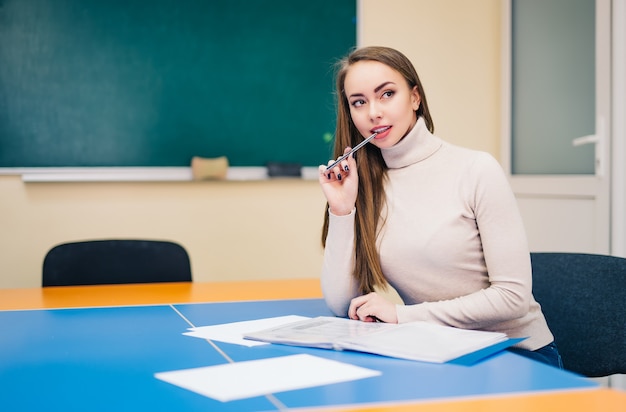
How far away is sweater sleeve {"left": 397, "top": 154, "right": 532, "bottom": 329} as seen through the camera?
4.92 ft

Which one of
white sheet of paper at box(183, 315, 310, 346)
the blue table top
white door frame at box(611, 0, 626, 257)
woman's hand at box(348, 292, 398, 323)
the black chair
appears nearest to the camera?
the blue table top

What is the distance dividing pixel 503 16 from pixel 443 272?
2.41 m

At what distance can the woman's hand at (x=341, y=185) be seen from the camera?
5.65 feet

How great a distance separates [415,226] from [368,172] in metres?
0.23

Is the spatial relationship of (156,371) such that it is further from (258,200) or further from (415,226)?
(258,200)

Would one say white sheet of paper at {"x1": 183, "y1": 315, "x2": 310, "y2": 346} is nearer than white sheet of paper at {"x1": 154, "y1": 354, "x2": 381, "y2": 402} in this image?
No

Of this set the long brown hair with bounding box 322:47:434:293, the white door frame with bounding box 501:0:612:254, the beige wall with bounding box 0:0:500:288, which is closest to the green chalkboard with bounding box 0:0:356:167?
the beige wall with bounding box 0:0:500:288

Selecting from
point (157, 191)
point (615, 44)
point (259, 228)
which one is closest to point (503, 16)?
point (615, 44)

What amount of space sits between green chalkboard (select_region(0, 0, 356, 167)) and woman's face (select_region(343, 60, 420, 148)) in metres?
1.56

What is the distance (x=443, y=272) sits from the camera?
1.64m

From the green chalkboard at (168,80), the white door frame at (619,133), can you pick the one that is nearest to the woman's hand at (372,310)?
the white door frame at (619,133)

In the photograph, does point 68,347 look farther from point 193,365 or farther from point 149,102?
point 149,102

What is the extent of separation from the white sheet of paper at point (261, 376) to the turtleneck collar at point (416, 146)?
752 millimetres

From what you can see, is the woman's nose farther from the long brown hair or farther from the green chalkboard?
the green chalkboard
